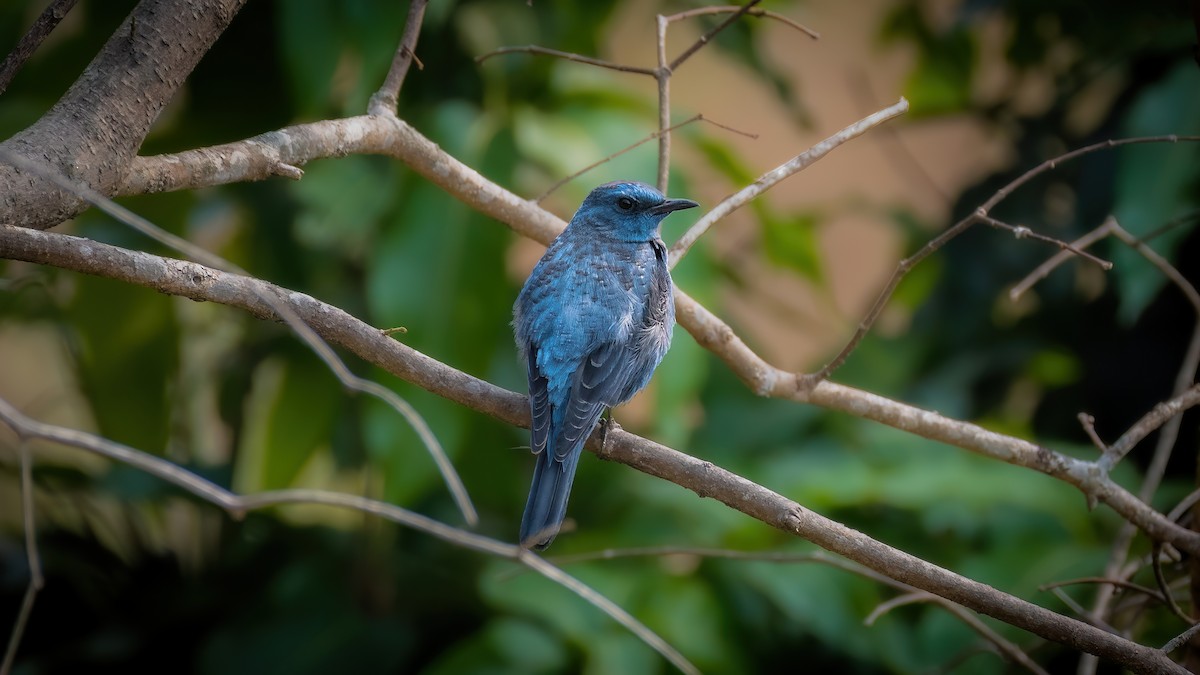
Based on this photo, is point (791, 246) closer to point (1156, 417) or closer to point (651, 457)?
point (1156, 417)

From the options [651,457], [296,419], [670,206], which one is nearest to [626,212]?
[670,206]

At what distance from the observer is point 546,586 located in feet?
14.1

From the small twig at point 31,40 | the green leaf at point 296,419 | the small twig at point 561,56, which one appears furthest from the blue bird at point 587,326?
the green leaf at point 296,419

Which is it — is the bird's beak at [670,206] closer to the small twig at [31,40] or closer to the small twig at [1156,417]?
the small twig at [1156,417]

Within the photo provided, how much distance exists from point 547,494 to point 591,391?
0.31 metres

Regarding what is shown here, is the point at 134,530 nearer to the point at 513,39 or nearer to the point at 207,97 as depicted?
the point at 207,97

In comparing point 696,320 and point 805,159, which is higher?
point 805,159

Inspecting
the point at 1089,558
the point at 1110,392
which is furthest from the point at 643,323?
the point at 1110,392

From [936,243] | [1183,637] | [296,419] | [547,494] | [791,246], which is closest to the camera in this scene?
[1183,637]

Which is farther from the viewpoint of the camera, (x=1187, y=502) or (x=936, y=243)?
(x=1187, y=502)

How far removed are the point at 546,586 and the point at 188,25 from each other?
271cm

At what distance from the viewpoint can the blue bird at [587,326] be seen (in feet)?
8.41

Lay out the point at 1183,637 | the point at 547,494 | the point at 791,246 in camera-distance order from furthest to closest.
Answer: the point at 791,246
the point at 547,494
the point at 1183,637

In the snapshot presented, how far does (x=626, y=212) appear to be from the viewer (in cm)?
333
